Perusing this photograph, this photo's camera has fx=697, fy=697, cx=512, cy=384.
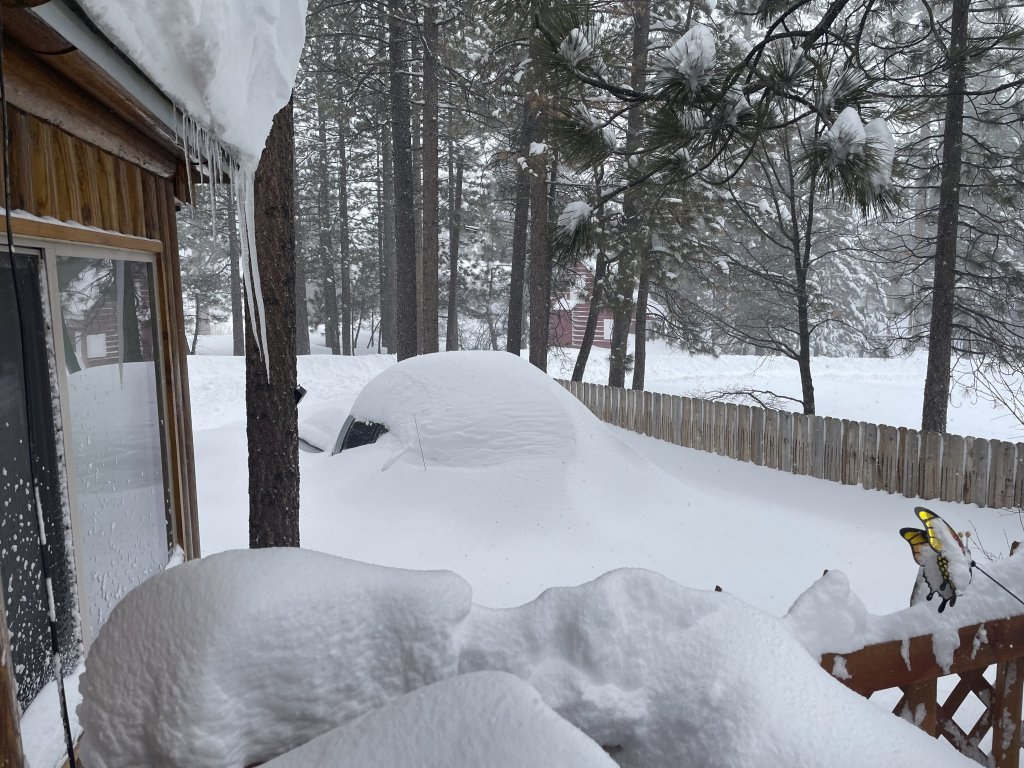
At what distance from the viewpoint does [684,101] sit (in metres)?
3.90

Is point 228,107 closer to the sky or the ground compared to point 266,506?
closer to the sky

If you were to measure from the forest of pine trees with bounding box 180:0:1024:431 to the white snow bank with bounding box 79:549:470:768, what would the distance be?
1.42m

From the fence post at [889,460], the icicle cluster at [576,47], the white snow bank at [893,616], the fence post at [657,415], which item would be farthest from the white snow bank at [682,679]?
the fence post at [657,415]

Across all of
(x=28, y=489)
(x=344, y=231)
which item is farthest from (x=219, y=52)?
(x=344, y=231)

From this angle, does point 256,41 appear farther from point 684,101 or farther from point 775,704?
point 684,101

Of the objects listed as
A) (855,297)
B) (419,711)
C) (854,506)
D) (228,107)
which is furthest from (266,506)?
(855,297)

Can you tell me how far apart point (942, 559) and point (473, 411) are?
5848 mm

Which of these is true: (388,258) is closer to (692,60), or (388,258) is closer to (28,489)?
(692,60)

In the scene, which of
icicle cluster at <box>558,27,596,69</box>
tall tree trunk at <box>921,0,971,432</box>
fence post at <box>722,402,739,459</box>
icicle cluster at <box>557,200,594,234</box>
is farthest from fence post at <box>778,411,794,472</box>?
icicle cluster at <box>558,27,596,69</box>

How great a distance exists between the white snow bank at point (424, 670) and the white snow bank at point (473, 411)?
580 cm

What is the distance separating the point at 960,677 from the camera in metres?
2.51

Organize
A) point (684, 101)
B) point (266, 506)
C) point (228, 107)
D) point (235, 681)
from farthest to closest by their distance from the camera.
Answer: point (266, 506) < point (684, 101) < point (228, 107) < point (235, 681)

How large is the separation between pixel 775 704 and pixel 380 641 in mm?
836

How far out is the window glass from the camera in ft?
8.55
